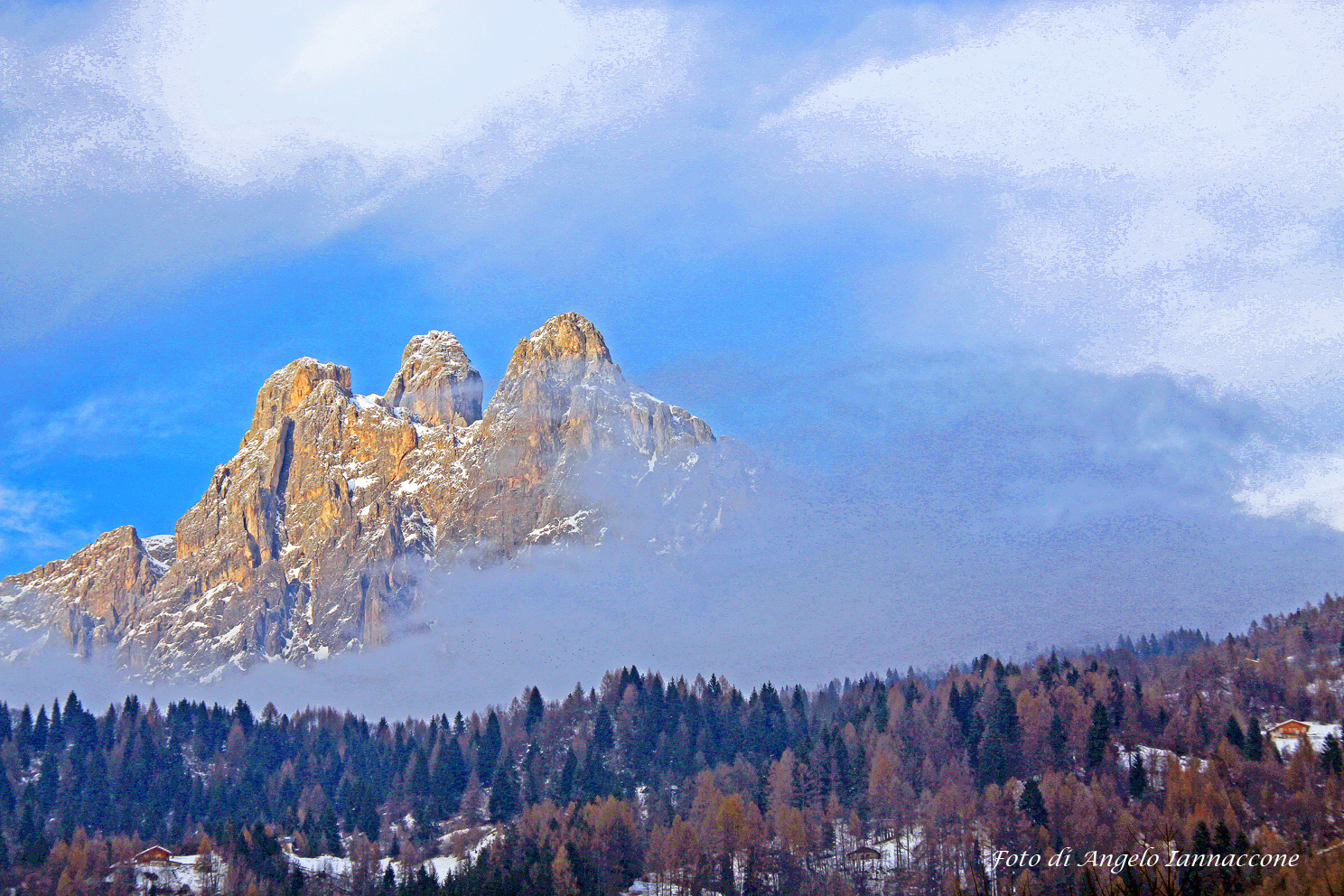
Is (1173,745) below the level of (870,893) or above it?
above

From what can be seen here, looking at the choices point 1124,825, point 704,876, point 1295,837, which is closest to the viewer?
point 1295,837

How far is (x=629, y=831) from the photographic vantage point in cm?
19338

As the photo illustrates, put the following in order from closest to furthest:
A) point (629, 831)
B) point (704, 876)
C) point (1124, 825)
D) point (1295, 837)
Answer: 1. point (1295, 837)
2. point (1124, 825)
3. point (704, 876)
4. point (629, 831)

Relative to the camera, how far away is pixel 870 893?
178000 mm

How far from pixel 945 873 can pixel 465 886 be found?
61.6 metres

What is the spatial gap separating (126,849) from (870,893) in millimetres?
107432

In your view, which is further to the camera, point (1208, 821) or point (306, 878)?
point (306, 878)

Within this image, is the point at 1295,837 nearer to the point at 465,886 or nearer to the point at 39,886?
the point at 465,886

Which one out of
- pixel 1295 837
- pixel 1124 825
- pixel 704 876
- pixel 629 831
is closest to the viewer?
pixel 1295 837

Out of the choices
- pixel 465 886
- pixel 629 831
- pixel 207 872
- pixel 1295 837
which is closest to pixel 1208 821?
pixel 1295 837

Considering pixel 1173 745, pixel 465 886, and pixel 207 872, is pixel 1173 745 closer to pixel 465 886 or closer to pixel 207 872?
pixel 465 886

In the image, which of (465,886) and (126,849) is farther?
(126,849)

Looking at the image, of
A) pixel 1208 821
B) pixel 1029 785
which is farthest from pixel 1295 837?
pixel 1029 785

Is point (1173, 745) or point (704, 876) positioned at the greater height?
point (1173, 745)
